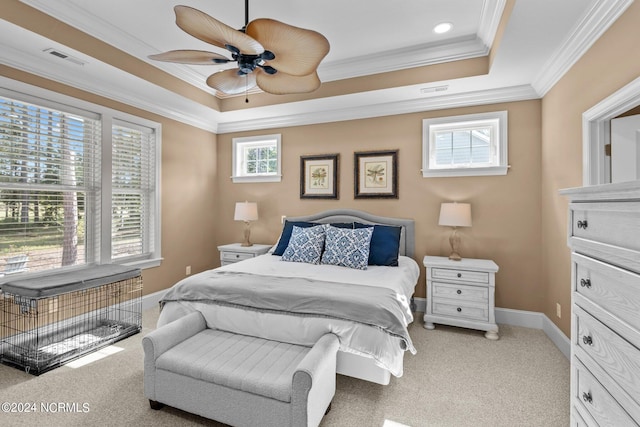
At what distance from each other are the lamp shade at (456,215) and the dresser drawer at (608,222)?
79.5 inches

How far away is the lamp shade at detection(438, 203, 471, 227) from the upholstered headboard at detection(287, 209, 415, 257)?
1.54ft

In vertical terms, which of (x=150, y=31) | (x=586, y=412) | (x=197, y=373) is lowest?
(x=197, y=373)

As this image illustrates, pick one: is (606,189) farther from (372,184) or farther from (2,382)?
(2,382)

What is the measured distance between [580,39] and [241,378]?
330cm

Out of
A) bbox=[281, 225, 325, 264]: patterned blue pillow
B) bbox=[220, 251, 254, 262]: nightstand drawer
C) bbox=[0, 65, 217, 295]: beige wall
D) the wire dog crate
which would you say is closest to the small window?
bbox=[0, 65, 217, 295]: beige wall

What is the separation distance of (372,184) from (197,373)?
2.98m

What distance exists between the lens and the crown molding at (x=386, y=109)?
3.43 meters

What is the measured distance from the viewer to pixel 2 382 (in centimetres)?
229

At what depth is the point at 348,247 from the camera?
10.8ft

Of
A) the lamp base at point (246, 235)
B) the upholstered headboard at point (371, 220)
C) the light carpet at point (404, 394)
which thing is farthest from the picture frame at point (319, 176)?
the light carpet at point (404, 394)

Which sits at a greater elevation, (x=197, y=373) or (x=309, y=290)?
Result: (x=309, y=290)

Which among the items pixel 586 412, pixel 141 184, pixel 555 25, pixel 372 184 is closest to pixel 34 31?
pixel 141 184

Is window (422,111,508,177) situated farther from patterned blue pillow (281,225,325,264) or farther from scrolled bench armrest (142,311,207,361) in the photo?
scrolled bench armrest (142,311,207,361)

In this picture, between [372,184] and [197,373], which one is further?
[372,184]
